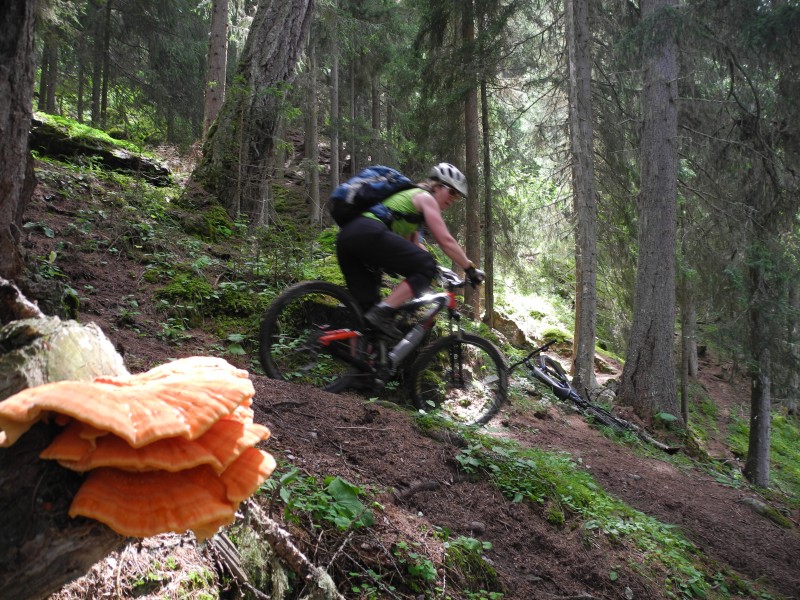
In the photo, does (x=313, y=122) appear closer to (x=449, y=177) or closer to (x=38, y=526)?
(x=449, y=177)

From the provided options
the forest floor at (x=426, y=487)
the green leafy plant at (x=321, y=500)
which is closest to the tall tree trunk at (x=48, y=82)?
the forest floor at (x=426, y=487)

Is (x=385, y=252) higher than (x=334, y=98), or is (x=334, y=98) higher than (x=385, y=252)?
(x=334, y=98)

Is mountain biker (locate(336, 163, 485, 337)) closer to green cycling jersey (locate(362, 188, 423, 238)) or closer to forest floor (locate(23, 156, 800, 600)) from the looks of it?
green cycling jersey (locate(362, 188, 423, 238))

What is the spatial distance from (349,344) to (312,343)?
337 mm

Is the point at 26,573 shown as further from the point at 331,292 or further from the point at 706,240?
the point at 706,240

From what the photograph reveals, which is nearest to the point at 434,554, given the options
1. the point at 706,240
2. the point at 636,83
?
the point at 706,240

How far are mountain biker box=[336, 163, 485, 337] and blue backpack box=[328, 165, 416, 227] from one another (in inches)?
2.6

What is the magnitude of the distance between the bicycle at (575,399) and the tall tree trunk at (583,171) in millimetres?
1250

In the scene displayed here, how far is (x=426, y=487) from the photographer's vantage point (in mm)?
3494

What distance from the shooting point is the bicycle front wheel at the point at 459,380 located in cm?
523

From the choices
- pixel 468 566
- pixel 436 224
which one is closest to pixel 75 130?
pixel 436 224

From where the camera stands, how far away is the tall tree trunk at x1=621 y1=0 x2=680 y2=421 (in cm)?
941

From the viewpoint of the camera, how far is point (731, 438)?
16.0 m

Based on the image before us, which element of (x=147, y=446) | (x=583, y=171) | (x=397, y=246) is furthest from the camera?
(x=583, y=171)
